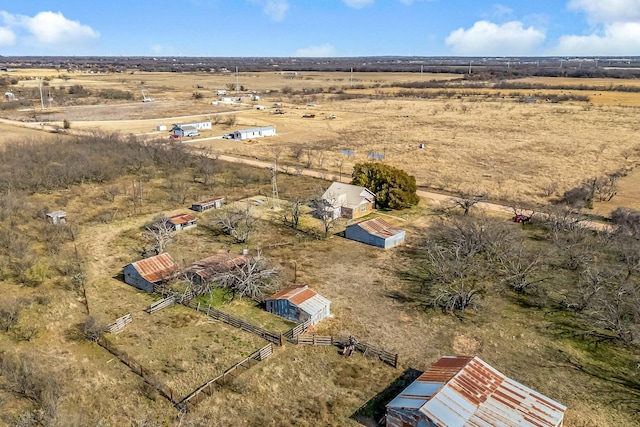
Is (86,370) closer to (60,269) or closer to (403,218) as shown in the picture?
(60,269)

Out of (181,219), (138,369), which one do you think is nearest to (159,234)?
(181,219)

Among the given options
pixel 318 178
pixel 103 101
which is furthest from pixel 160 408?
pixel 103 101

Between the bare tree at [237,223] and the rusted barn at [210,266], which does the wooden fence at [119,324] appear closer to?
the rusted barn at [210,266]

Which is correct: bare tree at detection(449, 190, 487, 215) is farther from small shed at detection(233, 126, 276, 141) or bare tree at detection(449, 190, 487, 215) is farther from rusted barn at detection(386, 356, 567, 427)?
small shed at detection(233, 126, 276, 141)

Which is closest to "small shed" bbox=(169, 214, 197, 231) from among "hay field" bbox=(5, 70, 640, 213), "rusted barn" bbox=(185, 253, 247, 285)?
"rusted barn" bbox=(185, 253, 247, 285)

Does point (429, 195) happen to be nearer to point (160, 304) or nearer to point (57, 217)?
point (160, 304)

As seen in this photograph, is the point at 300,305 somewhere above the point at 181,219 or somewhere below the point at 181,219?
below
